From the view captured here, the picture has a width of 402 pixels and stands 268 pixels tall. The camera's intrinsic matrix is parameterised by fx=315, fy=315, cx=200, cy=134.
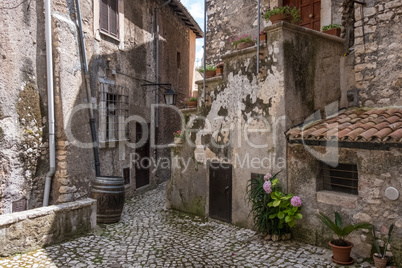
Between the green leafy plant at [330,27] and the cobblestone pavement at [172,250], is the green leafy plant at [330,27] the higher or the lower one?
the higher one

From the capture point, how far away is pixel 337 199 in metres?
5.20

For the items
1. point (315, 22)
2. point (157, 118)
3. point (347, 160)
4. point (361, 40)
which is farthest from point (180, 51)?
point (347, 160)

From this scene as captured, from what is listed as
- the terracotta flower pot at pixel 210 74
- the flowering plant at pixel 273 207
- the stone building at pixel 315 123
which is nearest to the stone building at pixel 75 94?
the stone building at pixel 315 123

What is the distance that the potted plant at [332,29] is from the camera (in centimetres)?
637

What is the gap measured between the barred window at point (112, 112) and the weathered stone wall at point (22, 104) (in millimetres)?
1658

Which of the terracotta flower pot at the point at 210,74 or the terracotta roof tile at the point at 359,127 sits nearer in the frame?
the terracotta roof tile at the point at 359,127

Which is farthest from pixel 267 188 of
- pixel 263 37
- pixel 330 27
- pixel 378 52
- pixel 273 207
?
pixel 330 27

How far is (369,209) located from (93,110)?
259 inches

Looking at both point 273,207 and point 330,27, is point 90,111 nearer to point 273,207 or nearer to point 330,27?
point 273,207

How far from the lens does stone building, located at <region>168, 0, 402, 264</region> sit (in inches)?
190

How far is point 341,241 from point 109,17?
25.9 feet

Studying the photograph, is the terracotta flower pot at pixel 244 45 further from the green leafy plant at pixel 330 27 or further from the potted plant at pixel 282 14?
the green leafy plant at pixel 330 27

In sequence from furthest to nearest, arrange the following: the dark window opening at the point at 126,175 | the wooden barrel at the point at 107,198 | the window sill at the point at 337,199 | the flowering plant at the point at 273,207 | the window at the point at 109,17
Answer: the dark window opening at the point at 126,175 < the window at the point at 109,17 < the wooden barrel at the point at 107,198 < the flowering plant at the point at 273,207 < the window sill at the point at 337,199

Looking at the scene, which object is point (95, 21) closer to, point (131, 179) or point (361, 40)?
point (131, 179)
